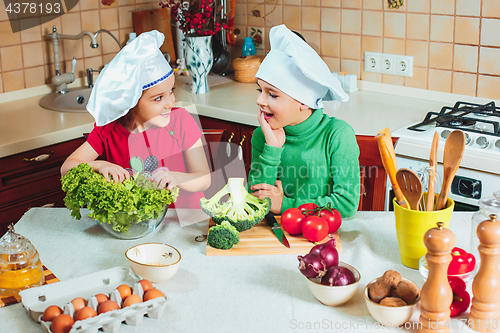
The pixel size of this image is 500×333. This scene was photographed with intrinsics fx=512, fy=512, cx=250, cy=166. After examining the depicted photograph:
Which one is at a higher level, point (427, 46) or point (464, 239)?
point (427, 46)

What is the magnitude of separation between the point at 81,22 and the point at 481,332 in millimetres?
2455

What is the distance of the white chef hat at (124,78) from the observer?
1350 mm

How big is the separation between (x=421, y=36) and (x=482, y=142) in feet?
2.47

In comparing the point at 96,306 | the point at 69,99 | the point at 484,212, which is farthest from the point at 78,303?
the point at 69,99

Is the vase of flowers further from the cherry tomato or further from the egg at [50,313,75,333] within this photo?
the egg at [50,313,75,333]

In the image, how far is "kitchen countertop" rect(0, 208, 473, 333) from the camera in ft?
3.06

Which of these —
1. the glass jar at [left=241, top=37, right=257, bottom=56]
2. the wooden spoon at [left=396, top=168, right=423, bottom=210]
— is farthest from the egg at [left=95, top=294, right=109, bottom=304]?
the glass jar at [left=241, top=37, right=257, bottom=56]

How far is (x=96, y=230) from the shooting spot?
132cm

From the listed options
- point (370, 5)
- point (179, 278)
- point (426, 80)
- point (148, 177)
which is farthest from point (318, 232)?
point (370, 5)

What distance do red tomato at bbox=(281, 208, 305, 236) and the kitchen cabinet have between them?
125 cm

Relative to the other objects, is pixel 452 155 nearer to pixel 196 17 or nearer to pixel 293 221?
pixel 293 221

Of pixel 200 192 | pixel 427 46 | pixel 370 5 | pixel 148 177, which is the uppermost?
pixel 370 5

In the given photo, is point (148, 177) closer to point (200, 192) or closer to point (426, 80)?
point (200, 192)

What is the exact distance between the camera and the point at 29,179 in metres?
2.08
